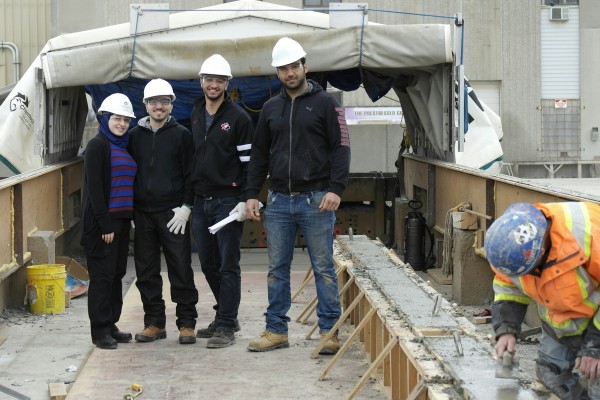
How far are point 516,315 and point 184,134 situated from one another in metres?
4.21

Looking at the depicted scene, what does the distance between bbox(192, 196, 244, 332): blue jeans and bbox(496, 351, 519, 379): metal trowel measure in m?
3.62

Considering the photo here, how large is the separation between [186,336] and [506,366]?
411cm

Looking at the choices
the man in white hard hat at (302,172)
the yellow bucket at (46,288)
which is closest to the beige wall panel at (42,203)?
the yellow bucket at (46,288)

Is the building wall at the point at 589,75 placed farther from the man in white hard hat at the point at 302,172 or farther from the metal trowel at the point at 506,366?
the metal trowel at the point at 506,366

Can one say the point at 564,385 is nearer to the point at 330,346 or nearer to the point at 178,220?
the point at 330,346

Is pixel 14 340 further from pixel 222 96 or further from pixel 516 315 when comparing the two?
pixel 516 315

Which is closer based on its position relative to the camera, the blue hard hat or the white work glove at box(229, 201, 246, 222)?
the blue hard hat

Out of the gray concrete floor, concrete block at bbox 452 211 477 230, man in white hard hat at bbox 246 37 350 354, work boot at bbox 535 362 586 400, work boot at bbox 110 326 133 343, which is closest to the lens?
work boot at bbox 535 362 586 400


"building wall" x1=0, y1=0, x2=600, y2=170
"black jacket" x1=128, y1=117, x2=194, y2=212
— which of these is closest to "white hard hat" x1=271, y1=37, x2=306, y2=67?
"black jacket" x1=128, y1=117, x2=194, y2=212

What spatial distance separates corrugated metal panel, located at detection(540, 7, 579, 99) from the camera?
3181 centimetres

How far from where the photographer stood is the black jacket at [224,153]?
8.76m

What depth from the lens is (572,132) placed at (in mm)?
32062

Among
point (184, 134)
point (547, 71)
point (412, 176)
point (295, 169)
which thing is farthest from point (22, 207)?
point (547, 71)

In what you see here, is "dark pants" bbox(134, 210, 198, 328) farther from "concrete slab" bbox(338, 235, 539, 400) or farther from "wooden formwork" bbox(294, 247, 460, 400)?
"concrete slab" bbox(338, 235, 539, 400)
